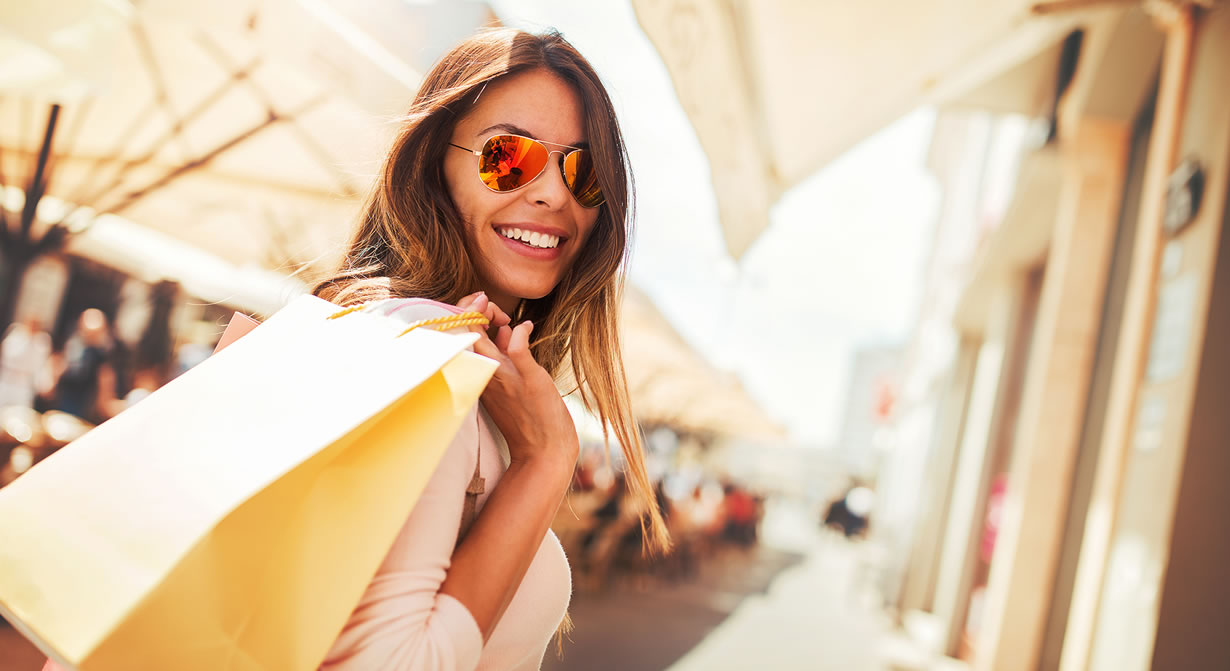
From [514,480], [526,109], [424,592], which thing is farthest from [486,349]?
[526,109]

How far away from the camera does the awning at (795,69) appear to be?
241 cm

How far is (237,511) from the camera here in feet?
2.59

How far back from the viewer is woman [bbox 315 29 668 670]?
3.17 ft

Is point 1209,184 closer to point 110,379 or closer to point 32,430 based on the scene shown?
point 32,430

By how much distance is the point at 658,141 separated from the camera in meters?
4.10

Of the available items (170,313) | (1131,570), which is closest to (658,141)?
(1131,570)

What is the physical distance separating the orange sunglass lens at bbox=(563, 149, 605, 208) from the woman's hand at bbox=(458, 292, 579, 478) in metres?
0.39

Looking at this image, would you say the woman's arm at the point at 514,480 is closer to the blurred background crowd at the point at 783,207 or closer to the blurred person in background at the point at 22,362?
the blurred background crowd at the point at 783,207

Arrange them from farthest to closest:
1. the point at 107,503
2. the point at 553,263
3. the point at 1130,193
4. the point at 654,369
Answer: the point at 654,369
the point at 1130,193
the point at 553,263
the point at 107,503

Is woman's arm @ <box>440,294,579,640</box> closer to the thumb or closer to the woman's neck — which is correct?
the thumb

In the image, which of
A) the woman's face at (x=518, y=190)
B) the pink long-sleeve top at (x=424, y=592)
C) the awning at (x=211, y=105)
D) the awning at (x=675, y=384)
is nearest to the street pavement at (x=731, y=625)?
the awning at (x=675, y=384)

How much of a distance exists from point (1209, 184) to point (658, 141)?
7.50 feet

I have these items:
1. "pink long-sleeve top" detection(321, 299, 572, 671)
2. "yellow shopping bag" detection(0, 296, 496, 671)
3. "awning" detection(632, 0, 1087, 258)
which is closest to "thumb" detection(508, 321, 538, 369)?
"pink long-sleeve top" detection(321, 299, 572, 671)

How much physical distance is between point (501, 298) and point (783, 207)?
5044mm
